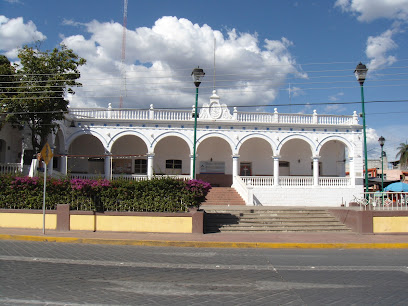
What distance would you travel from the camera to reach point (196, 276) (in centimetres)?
745

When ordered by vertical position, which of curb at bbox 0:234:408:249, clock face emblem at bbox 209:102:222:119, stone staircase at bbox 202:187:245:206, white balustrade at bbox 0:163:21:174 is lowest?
curb at bbox 0:234:408:249

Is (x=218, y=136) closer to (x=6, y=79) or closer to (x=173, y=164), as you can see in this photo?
(x=173, y=164)

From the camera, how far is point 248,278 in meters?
7.33

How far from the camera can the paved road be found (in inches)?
233

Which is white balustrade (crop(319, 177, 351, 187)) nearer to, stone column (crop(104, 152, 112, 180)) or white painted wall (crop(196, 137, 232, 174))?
white painted wall (crop(196, 137, 232, 174))

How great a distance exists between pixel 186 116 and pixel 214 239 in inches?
541

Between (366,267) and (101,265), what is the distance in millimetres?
6005

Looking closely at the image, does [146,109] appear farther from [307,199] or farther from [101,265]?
[101,265]

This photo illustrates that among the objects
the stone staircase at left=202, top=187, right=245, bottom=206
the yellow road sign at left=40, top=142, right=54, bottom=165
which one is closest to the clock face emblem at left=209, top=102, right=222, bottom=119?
the stone staircase at left=202, top=187, right=245, bottom=206

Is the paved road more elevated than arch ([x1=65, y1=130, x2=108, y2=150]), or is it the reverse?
arch ([x1=65, y1=130, x2=108, y2=150])

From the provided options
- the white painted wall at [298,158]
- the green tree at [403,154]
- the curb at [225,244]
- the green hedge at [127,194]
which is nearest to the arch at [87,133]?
the green hedge at [127,194]

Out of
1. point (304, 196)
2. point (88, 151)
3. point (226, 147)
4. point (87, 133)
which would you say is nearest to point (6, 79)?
point (87, 133)

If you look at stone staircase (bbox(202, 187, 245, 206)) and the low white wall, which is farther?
the low white wall

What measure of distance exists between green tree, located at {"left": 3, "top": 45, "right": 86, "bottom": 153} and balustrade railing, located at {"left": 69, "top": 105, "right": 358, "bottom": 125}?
5.08 m
